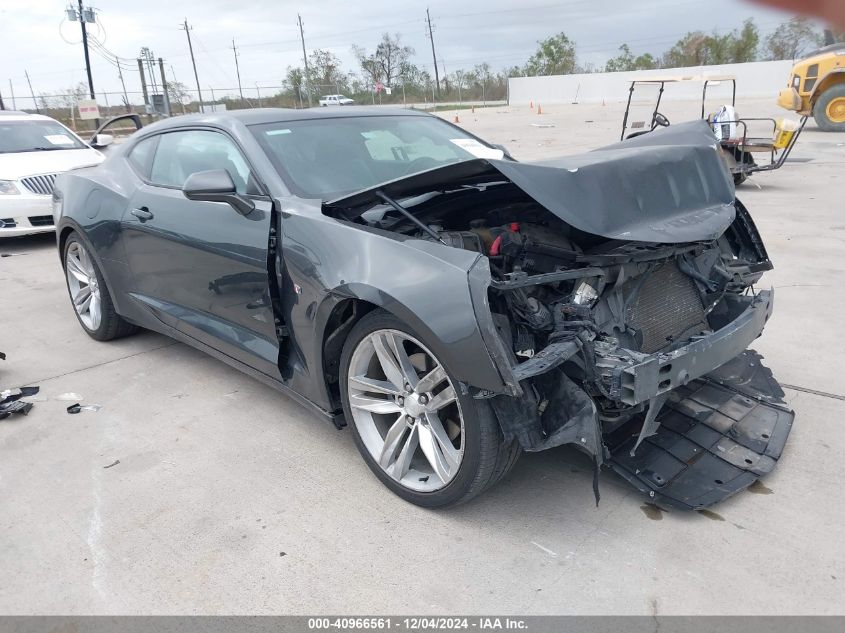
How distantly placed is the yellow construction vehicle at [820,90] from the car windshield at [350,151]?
16.1 m

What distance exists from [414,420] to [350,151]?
1579mm

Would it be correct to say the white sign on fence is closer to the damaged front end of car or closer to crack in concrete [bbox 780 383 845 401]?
the damaged front end of car

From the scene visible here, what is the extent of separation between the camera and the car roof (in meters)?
3.51

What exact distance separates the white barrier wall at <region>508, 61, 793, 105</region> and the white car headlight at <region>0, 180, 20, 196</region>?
105 ft

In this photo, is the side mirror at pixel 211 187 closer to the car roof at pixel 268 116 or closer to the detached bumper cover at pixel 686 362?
the car roof at pixel 268 116

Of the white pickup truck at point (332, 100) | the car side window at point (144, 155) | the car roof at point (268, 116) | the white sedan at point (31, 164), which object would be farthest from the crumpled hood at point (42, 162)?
the white pickup truck at point (332, 100)

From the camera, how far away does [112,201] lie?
4.21 metres

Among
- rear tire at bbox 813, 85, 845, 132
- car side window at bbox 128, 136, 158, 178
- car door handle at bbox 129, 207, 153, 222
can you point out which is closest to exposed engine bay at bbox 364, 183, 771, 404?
car door handle at bbox 129, 207, 153, 222

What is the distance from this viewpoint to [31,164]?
8.27m

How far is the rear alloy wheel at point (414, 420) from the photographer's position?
2.41 m

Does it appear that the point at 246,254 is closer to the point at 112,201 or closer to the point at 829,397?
the point at 112,201

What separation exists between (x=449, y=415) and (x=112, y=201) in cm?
286

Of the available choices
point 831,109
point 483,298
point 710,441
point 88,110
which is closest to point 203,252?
point 483,298

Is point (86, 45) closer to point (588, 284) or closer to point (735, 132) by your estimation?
point (735, 132)
